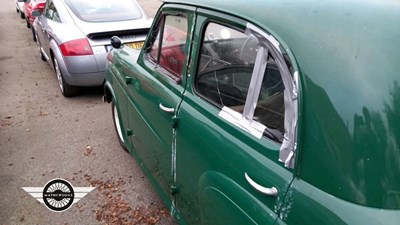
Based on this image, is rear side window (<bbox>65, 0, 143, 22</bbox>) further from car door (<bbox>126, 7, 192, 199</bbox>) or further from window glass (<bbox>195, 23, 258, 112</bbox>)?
window glass (<bbox>195, 23, 258, 112</bbox>)

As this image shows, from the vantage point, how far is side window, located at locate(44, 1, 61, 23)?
618 cm

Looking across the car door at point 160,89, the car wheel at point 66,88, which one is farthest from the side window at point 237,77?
the car wheel at point 66,88

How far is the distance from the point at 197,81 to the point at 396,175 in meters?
1.27

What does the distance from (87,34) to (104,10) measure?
2.92ft

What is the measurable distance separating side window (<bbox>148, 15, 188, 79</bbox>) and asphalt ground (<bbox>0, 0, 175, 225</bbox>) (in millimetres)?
1306

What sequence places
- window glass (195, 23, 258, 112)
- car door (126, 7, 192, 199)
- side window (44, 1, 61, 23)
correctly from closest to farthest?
window glass (195, 23, 258, 112), car door (126, 7, 192, 199), side window (44, 1, 61, 23)

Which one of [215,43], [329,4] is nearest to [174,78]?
[215,43]

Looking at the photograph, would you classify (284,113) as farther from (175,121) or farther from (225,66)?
(175,121)

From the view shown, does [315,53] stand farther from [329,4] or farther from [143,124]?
[143,124]

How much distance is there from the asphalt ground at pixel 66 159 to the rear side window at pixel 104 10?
1.24 metres

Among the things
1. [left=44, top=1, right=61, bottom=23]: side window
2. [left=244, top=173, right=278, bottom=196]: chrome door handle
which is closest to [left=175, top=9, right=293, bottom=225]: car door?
[left=244, top=173, right=278, bottom=196]: chrome door handle

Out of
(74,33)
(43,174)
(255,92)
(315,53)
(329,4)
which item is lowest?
(43,174)

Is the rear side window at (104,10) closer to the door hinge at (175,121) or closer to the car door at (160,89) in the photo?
the car door at (160,89)

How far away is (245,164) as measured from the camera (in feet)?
5.31
